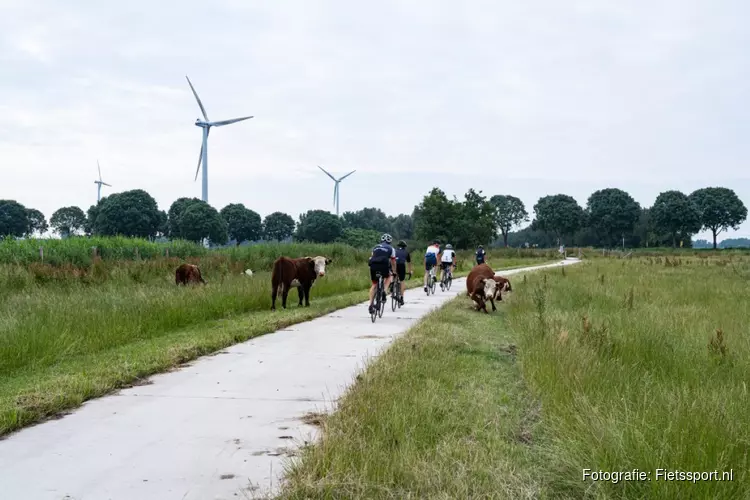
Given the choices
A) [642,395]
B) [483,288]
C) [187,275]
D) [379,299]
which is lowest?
[642,395]

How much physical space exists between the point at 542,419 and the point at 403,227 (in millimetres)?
126528

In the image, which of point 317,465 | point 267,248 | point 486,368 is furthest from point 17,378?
point 267,248

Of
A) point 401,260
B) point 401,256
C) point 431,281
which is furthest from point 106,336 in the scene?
point 431,281

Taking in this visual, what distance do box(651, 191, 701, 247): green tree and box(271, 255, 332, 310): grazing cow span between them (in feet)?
318

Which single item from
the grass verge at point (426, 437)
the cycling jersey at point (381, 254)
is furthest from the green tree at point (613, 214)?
the grass verge at point (426, 437)

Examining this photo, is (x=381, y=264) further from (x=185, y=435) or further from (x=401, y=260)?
(x=185, y=435)

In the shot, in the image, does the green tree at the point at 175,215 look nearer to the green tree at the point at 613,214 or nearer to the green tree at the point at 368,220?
the green tree at the point at 368,220

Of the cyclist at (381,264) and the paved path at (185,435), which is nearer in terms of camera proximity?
the paved path at (185,435)

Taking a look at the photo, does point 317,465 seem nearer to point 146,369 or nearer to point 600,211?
point 146,369

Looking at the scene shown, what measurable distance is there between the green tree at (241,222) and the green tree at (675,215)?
71.1 m

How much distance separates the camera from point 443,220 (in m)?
59.7

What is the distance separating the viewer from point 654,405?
15.7 ft

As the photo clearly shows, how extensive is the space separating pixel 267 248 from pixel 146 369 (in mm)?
24822

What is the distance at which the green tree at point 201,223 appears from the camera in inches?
3420
